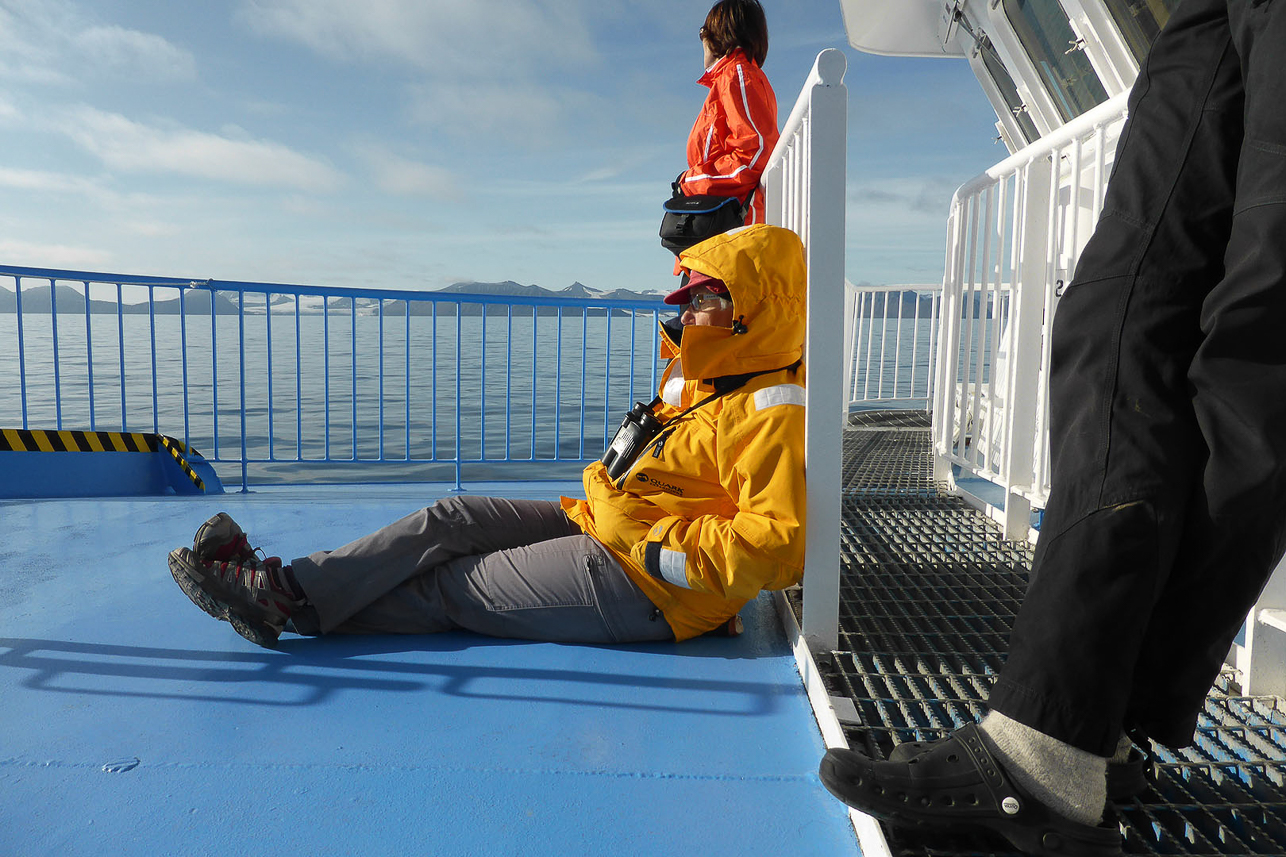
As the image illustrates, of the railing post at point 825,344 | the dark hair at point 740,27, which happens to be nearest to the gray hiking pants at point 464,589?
the railing post at point 825,344

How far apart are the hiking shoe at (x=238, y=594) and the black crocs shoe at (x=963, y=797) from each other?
1.59 m

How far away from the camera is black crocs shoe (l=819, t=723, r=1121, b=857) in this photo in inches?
45.8

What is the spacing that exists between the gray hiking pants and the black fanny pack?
1.39m

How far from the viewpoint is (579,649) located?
7.22 ft

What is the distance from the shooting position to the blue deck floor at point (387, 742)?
4.44 ft

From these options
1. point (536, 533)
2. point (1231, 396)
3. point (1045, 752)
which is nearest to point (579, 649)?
point (536, 533)

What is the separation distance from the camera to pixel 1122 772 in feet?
4.31

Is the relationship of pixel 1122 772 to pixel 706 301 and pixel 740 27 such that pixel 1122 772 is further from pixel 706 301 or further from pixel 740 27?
pixel 740 27

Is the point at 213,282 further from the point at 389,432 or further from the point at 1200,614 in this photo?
the point at 389,432

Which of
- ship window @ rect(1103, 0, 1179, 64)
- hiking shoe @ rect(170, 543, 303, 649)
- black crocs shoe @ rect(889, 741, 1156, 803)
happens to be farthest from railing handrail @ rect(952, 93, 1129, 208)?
hiking shoe @ rect(170, 543, 303, 649)

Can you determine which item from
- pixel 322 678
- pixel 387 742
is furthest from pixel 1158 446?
pixel 322 678

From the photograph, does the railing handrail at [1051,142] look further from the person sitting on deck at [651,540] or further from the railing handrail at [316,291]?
the railing handrail at [316,291]

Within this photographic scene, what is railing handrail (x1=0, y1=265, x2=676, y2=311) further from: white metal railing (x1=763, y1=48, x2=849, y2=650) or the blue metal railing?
white metal railing (x1=763, y1=48, x2=849, y2=650)

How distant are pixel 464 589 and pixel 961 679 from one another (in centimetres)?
140
